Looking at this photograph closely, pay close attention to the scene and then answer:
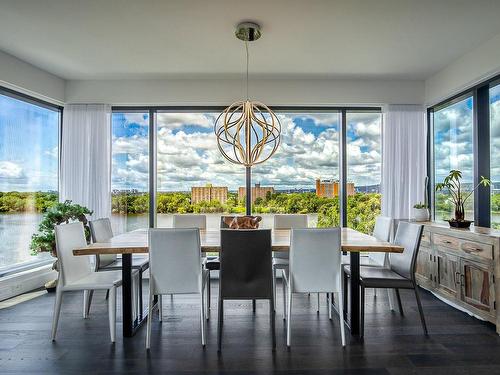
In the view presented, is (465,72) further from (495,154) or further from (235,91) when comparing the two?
(235,91)

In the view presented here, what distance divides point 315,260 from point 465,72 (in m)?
3.04

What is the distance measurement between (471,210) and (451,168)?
65cm

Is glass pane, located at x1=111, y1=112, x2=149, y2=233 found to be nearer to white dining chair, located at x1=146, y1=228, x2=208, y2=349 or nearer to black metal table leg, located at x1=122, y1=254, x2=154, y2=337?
black metal table leg, located at x1=122, y1=254, x2=154, y2=337

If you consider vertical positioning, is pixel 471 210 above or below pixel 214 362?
above

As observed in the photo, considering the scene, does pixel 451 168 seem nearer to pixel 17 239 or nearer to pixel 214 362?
pixel 214 362

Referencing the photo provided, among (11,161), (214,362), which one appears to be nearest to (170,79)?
(11,161)

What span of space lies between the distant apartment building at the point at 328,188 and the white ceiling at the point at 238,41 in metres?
1.53

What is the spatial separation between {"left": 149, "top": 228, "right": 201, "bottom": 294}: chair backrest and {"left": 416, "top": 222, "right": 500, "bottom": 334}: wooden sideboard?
2524 mm

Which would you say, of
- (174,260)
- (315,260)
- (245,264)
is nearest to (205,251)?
(174,260)

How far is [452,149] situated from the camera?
4.24m

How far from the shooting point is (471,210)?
3857mm

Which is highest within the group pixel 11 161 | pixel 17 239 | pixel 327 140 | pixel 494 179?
pixel 327 140

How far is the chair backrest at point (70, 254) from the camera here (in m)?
2.69

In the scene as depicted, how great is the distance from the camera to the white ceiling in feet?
9.16
